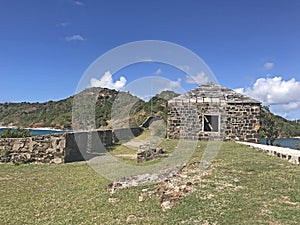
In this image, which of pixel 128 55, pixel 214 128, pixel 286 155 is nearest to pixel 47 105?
pixel 214 128

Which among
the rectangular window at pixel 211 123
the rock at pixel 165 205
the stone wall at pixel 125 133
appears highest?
the rectangular window at pixel 211 123

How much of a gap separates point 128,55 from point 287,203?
8.54 m

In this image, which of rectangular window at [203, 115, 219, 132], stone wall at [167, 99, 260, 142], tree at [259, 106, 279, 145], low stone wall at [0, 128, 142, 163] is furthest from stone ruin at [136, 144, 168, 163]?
tree at [259, 106, 279, 145]

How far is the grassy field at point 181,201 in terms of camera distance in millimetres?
5371

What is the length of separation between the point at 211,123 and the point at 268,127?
11380 mm

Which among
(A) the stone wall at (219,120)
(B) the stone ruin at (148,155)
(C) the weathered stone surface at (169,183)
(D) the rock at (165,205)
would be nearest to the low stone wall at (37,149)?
(B) the stone ruin at (148,155)

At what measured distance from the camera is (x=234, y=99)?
719 inches

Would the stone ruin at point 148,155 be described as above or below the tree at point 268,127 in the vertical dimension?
below

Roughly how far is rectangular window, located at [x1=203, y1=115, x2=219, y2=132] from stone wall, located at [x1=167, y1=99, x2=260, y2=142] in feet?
1.43

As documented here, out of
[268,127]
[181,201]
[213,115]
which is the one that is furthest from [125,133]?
[181,201]

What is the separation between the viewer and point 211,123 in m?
19.5

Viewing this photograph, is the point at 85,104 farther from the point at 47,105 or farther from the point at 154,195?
the point at 47,105

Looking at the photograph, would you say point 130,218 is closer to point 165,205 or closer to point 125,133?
point 165,205

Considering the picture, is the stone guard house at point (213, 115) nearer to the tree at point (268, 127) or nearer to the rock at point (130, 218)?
the tree at point (268, 127)
